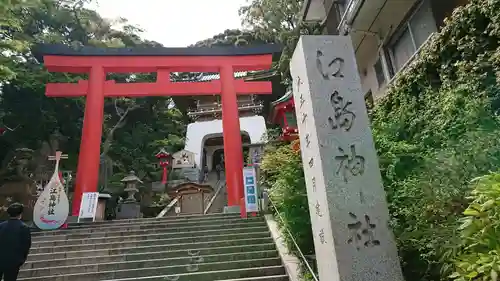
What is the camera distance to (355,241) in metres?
3.21

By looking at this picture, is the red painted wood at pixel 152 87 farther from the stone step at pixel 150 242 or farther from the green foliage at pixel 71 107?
the stone step at pixel 150 242

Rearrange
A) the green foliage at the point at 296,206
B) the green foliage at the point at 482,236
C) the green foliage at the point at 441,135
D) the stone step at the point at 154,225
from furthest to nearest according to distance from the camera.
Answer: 1. the stone step at the point at 154,225
2. the green foliage at the point at 296,206
3. the green foliage at the point at 441,135
4. the green foliage at the point at 482,236

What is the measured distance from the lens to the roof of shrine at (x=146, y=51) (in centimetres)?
1202

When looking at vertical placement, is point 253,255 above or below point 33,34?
below

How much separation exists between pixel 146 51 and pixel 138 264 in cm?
844

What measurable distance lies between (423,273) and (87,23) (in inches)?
1010

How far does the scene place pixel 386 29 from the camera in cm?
963

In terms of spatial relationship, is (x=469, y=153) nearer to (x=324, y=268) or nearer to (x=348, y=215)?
(x=348, y=215)

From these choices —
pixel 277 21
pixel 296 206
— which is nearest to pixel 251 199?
pixel 296 206

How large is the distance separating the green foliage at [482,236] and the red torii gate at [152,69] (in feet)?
28.6

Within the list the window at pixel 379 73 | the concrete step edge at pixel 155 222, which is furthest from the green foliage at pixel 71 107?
the window at pixel 379 73

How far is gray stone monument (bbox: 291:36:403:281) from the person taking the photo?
125 inches

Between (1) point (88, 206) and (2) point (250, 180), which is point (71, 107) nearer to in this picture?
(1) point (88, 206)

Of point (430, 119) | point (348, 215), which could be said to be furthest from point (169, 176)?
point (348, 215)
